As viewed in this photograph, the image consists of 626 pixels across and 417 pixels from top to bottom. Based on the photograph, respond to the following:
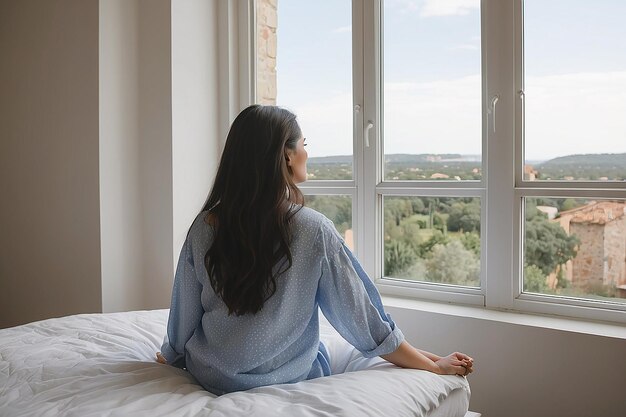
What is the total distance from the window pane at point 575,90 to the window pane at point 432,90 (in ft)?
0.76

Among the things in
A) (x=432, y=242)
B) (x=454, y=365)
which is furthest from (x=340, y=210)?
(x=454, y=365)

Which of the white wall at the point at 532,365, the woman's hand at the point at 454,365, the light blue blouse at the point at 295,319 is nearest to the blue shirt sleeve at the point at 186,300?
the light blue blouse at the point at 295,319

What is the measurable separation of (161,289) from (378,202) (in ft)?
3.77

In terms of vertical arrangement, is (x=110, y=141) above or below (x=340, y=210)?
above

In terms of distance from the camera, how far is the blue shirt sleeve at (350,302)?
1.60 meters

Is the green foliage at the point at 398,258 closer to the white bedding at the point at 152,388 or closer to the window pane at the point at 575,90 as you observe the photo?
the window pane at the point at 575,90

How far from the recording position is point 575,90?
89.0 inches

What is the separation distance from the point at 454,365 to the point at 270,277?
571mm

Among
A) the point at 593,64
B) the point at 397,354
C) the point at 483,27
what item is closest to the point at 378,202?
the point at 483,27

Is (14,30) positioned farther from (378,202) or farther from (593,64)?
(593,64)

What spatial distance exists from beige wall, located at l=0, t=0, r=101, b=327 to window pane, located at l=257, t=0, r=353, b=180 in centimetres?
84

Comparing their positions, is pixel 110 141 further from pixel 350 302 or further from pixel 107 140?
pixel 350 302

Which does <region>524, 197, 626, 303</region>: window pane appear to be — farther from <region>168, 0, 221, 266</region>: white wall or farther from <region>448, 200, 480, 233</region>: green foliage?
<region>168, 0, 221, 266</region>: white wall

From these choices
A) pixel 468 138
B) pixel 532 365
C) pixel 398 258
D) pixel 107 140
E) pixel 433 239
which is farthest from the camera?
pixel 107 140
